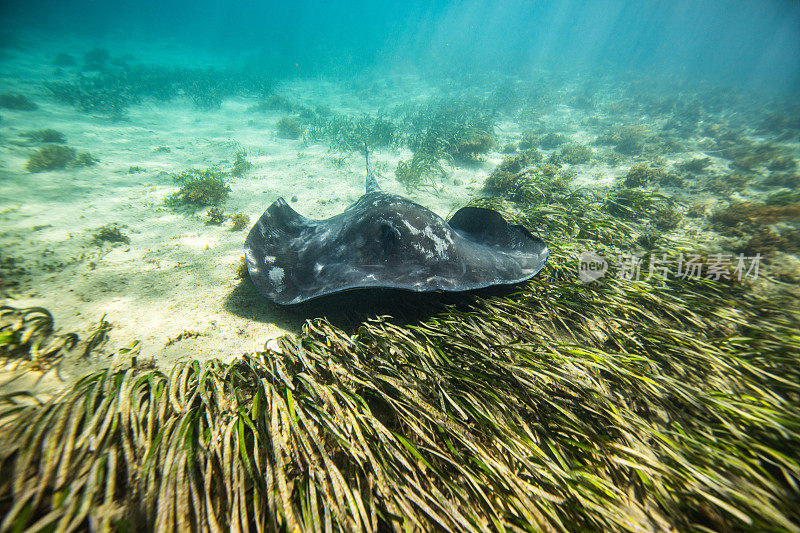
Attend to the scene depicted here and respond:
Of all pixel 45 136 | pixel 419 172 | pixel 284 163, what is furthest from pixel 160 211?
pixel 45 136

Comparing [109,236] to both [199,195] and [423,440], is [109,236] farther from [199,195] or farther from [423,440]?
[423,440]

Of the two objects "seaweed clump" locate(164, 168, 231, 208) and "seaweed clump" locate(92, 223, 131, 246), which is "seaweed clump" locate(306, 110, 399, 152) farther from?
"seaweed clump" locate(92, 223, 131, 246)

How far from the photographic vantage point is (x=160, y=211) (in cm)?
648

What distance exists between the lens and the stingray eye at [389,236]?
3.13 meters

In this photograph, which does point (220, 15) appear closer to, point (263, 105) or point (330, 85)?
point (330, 85)

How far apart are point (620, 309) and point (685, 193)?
30.1ft

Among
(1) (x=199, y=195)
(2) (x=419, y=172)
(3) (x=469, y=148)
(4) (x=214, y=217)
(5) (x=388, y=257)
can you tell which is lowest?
(5) (x=388, y=257)

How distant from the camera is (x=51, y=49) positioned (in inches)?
1150

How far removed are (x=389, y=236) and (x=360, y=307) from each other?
109cm

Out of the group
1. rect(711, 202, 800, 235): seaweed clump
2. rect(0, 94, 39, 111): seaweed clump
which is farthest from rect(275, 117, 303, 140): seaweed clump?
rect(711, 202, 800, 235): seaweed clump

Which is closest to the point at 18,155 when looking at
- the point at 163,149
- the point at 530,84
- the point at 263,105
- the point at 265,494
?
the point at 163,149

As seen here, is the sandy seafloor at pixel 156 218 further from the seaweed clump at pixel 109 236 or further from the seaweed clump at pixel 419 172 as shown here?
the seaweed clump at pixel 419 172

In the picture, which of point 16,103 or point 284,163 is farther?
point 16,103

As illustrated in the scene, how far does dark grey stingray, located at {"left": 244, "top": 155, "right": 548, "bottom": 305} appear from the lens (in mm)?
2910
